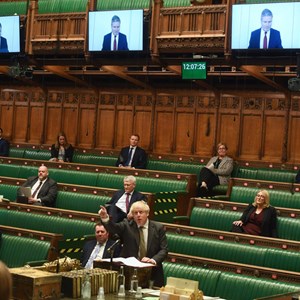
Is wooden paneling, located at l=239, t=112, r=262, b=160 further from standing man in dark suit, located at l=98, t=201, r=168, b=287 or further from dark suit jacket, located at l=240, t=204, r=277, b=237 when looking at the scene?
standing man in dark suit, located at l=98, t=201, r=168, b=287

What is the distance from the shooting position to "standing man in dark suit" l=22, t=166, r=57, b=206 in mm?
11055

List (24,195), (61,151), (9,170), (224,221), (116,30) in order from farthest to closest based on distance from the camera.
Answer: (61,151) < (9,170) < (116,30) < (24,195) < (224,221)

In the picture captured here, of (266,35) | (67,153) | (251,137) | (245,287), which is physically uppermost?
(266,35)

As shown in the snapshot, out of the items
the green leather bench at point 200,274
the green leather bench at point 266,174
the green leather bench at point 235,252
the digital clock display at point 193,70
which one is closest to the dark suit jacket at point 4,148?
the digital clock display at point 193,70

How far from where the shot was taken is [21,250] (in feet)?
28.8

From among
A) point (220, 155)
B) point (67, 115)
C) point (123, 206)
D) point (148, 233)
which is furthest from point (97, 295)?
point (67, 115)

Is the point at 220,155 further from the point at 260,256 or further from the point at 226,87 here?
the point at 260,256

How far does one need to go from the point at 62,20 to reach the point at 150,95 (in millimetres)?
2347

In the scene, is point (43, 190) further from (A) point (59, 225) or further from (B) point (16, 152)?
(B) point (16, 152)

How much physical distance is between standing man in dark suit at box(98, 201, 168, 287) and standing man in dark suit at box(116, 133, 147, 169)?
6.53 meters

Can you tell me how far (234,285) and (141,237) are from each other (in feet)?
3.40

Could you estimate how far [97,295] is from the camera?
5.39 meters

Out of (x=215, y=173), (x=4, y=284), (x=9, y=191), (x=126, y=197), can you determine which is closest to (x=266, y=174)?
(x=215, y=173)

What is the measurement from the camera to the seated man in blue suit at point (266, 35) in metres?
11.6
